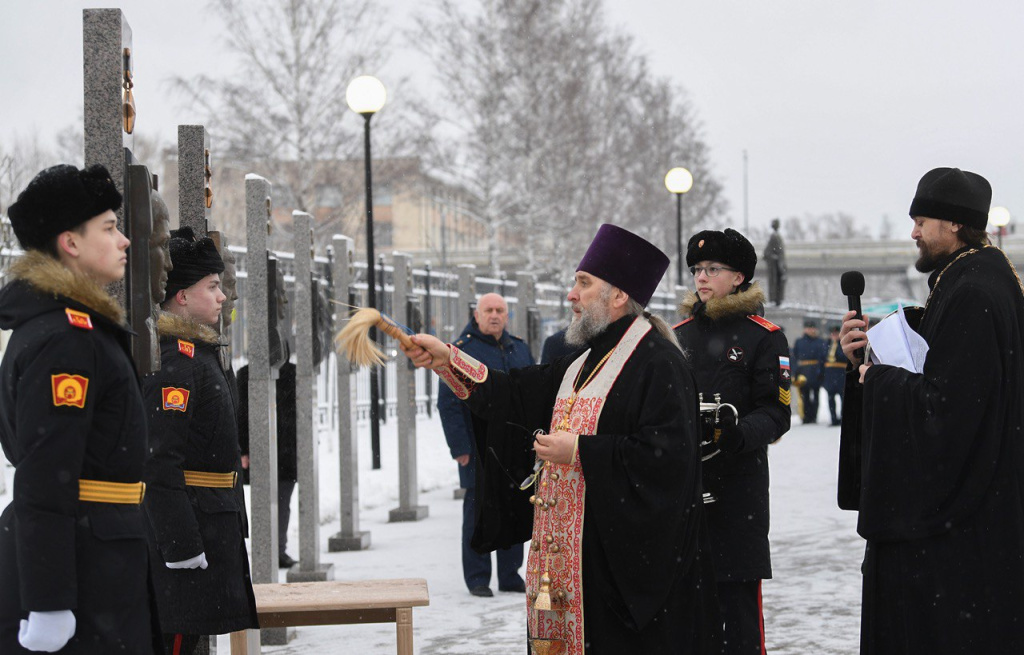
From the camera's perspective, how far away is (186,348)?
508cm

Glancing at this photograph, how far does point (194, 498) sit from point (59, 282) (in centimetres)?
185

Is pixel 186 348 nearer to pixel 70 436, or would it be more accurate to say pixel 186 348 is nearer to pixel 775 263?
pixel 70 436

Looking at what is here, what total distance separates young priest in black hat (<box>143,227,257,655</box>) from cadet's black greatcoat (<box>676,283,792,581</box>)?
1995 millimetres

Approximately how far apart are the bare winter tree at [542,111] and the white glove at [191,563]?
2677 centimetres

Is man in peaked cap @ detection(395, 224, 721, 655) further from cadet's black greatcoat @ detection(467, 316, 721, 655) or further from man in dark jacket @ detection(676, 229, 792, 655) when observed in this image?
man in dark jacket @ detection(676, 229, 792, 655)

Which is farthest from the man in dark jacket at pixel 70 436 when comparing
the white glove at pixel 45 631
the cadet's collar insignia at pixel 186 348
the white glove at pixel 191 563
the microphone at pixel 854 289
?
the microphone at pixel 854 289

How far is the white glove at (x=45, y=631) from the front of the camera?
10.2 feet

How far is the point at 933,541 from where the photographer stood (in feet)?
14.4

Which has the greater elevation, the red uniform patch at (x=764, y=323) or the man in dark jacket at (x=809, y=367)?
the red uniform patch at (x=764, y=323)

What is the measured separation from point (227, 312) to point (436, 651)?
219 centimetres

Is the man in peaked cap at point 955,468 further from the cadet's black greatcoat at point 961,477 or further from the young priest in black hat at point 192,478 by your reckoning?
the young priest in black hat at point 192,478

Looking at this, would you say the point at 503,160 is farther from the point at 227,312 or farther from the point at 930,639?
the point at 930,639

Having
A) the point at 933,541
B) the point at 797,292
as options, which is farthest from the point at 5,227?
the point at 797,292

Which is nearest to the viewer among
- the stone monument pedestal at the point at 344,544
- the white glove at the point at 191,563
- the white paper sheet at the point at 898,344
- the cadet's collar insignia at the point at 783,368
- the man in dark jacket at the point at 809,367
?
the white paper sheet at the point at 898,344
